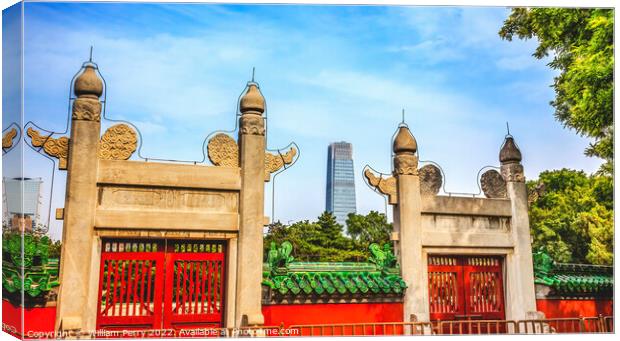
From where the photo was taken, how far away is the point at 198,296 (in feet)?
21.9

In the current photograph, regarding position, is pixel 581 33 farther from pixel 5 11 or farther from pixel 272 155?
pixel 5 11

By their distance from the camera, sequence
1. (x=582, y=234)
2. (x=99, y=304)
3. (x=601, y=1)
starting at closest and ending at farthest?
(x=99, y=304) → (x=601, y=1) → (x=582, y=234)

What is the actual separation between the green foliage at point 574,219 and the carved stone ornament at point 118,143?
14.0 metres

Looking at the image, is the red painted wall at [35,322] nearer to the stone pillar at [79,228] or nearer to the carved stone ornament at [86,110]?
the stone pillar at [79,228]

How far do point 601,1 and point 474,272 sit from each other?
4430 mm

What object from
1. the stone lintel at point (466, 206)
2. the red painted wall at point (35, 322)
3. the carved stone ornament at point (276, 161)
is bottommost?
the red painted wall at point (35, 322)

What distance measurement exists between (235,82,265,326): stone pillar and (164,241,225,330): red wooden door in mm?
328

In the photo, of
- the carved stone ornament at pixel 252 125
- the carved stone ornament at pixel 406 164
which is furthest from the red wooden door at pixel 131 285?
the carved stone ornament at pixel 406 164

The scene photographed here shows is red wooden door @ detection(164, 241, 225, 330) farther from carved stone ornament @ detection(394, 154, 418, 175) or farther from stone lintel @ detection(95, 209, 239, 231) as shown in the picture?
carved stone ornament @ detection(394, 154, 418, 175)

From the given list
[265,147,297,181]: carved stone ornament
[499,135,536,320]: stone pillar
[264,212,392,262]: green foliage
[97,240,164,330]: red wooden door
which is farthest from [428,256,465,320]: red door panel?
[264,212,392,262]: green foliage

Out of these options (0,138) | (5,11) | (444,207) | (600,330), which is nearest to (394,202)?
(444,207)

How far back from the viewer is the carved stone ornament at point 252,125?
7055mm

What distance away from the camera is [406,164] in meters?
7.64

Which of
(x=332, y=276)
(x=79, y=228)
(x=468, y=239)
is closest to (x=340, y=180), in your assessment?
(x=468, y=239)
